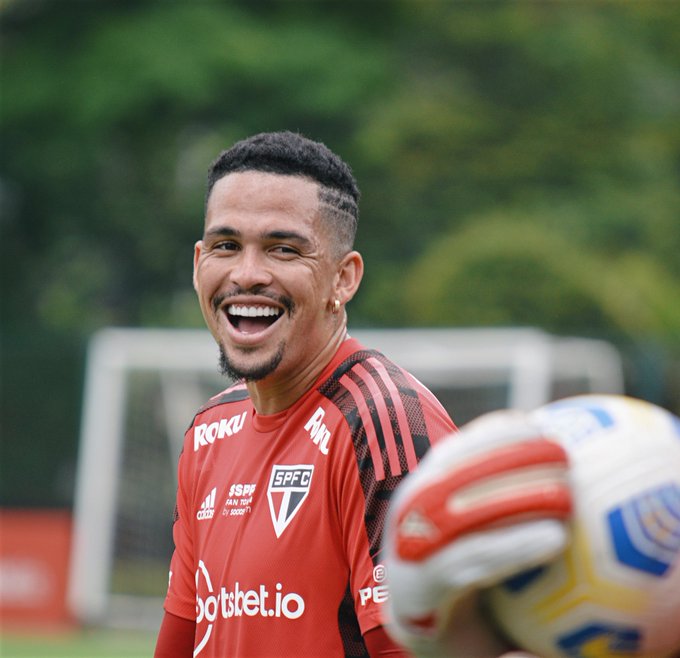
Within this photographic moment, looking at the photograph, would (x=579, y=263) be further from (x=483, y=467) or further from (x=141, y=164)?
(x=483, y=467)

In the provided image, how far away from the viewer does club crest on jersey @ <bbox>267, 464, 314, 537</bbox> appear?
3.21 metres

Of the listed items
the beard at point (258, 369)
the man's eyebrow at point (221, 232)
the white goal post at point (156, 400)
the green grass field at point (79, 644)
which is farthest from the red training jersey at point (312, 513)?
the white goal post at point (156, 400)

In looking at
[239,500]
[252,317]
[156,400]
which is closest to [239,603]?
[239,500]

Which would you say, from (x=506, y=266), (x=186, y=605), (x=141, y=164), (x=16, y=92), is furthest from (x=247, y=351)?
(x=141, y=164)

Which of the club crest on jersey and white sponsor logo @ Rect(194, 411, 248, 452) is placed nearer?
the club crest on jersey

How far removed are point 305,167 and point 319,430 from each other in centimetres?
66

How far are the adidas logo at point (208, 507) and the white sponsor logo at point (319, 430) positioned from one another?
32cm

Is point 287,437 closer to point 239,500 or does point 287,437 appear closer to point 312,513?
point 239,500

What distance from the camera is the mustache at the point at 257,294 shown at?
339cm

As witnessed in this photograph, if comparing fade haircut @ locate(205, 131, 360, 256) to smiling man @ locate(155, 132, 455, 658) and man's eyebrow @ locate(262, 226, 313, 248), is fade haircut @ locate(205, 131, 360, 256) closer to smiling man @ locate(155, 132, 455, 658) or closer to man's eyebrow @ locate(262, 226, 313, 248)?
smiling man @ locate(155, 132, 455, 658)

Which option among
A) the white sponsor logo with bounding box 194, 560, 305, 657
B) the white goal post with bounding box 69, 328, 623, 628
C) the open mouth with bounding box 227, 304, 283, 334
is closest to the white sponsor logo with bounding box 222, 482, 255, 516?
the white sponsor logo with bounding box 194, 560, 305, 657

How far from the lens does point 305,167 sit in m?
3.50

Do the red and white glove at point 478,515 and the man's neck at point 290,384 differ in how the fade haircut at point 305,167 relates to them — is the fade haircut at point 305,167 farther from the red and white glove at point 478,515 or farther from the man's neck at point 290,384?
the red and white glove at point 478,515

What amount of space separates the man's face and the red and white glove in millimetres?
1302
